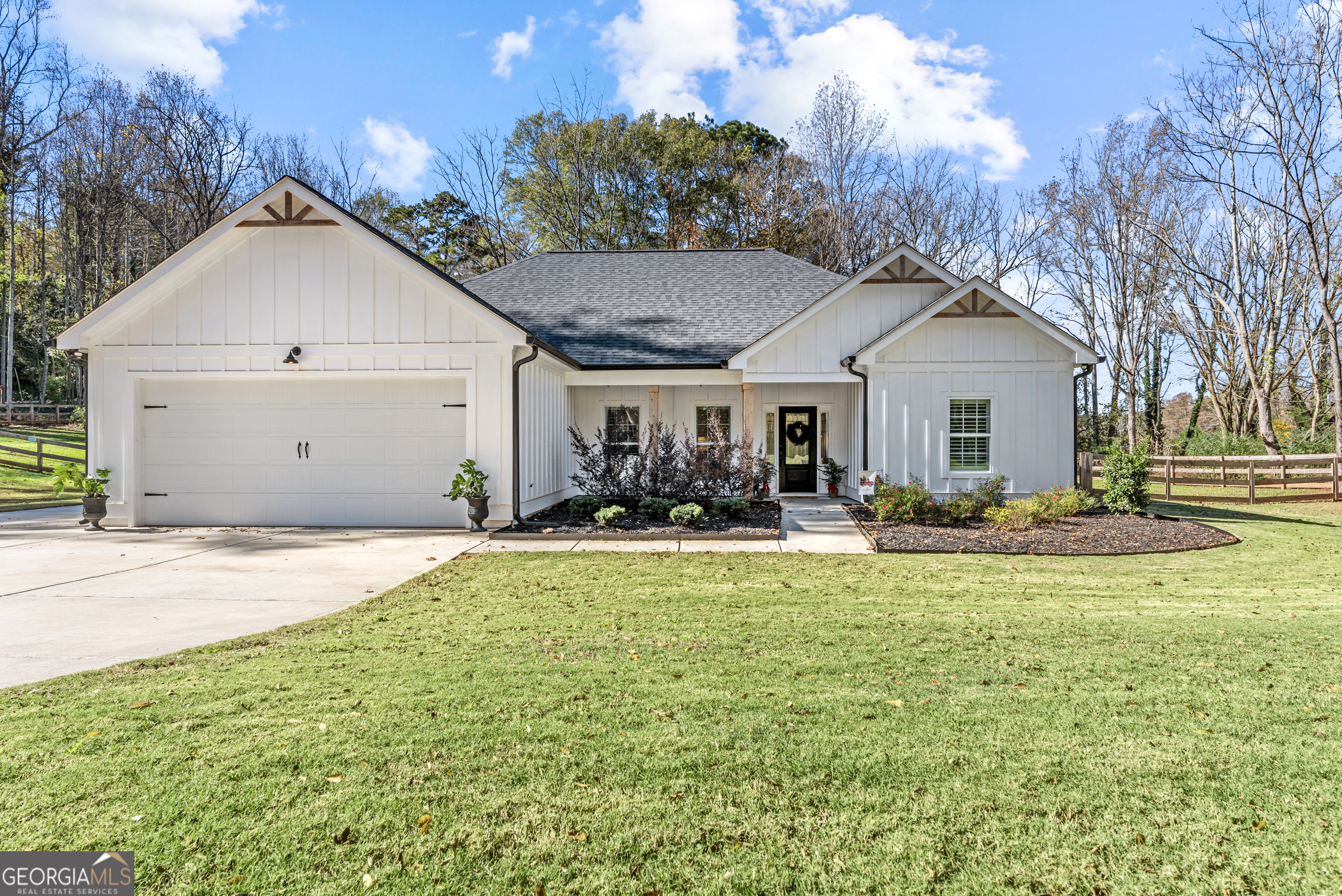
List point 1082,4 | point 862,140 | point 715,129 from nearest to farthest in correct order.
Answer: point 1082,4, point 862,140, point 715,129

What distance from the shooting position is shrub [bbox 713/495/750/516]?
39.8ft

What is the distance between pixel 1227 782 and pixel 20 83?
37.6 metres

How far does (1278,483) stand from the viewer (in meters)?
19.3

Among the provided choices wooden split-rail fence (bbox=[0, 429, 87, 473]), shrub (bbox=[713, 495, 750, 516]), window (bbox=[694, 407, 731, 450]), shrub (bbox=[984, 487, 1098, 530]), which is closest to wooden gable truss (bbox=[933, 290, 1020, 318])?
shrub (bbox=[984, 487, 1098, 530])

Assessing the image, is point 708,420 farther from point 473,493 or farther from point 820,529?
point 473,493

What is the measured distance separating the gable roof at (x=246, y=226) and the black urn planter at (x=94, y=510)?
2549 millimetres

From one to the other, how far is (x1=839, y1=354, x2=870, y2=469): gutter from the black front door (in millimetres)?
1795

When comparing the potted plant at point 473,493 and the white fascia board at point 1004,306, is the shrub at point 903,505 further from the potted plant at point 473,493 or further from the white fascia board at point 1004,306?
the potted plant at point 473,493

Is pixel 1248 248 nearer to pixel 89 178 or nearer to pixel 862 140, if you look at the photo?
pixel 862 140

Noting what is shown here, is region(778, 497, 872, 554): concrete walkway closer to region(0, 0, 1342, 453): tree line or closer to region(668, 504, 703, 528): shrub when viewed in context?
region(668, 504, 703, 528): shrub

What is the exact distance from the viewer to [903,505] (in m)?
11.9

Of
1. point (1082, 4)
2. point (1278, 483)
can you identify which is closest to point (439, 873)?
point (1082, 4)

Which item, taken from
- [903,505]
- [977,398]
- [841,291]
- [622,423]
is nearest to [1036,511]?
[903,505]

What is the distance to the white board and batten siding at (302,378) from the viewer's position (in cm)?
1183
